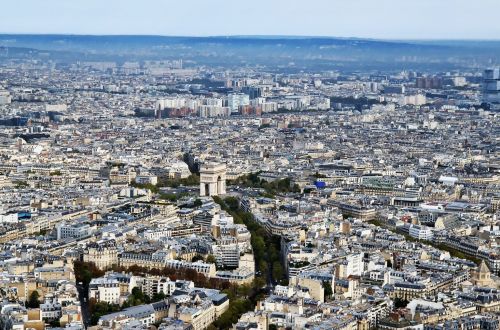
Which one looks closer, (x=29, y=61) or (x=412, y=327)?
(x=412, y=327)

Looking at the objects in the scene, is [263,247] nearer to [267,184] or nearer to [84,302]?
[84,302]

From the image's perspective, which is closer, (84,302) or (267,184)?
(84,302)

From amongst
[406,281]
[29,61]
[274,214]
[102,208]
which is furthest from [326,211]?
[29,61]

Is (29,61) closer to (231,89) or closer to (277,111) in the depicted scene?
(231,89)

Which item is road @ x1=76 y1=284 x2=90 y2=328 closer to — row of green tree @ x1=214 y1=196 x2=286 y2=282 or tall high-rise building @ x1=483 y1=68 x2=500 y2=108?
row of green tree @ x1=214 y1=196 x2=286 y2=282

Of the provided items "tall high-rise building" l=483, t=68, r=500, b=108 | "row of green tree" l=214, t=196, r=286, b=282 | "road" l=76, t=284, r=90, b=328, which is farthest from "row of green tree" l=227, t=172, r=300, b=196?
"tall high-rise building" l=483, t=68, r=500, b=108

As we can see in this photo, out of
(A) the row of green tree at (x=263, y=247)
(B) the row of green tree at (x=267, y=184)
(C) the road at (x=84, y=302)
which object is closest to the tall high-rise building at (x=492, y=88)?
(B) the row of green tree at (x=267, y=184)

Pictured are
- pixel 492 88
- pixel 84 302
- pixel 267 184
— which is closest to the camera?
Answer: pixel 84 302

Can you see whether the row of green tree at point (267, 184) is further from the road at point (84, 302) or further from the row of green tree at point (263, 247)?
the road at point (84, 302)

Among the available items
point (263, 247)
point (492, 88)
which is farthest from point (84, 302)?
point (492, 88)
